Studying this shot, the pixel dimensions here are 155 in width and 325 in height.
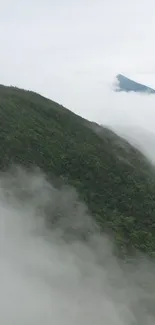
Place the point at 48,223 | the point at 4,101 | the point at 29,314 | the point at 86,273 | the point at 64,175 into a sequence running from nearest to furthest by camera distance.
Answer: the point at 29,314
the point at 86,273
the point at 48,223
the point at 64,175
the point at 4,101

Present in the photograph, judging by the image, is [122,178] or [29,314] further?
[122,178]

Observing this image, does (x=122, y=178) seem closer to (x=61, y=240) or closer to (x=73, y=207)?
(x=73, y=207)

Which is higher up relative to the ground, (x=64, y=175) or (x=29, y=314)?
(x=64, y=175)

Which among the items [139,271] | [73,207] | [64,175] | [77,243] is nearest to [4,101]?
[64,175]

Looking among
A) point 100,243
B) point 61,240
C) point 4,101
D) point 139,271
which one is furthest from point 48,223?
point 4,101

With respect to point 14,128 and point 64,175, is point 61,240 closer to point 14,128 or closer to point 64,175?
point 64,175

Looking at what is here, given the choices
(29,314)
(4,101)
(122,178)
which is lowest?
(29,314)

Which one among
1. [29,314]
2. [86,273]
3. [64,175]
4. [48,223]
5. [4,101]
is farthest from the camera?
[4,101]
